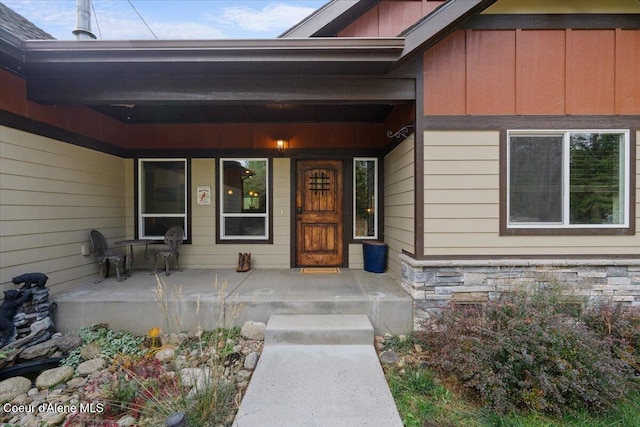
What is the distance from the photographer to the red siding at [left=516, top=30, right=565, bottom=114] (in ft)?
11.2

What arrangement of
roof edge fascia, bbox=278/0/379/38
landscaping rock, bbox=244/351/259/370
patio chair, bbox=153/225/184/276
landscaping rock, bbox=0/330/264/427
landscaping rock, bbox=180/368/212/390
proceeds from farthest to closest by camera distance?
patio chair, bbox=153/225/184/276
roof edge fascia, bbox=278/0/379/38
landscaping rock, bbox=244/351/259/370
landscaping rock, bbox=180/368/212/390
landscaping rock, bbox=0/330/264/427

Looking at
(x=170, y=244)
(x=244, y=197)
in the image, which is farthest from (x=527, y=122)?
(x=170, y=244)

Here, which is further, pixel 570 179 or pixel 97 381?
pixel 570 179

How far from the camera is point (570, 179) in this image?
3443 mm

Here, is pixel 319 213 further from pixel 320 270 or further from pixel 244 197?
pixel 244 197

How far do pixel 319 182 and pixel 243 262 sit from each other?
1962 millimetres

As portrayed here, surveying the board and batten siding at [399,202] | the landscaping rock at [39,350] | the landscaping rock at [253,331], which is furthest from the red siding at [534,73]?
the landscaping rock at [39,350]

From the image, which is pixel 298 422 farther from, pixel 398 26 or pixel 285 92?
pixel 398 26

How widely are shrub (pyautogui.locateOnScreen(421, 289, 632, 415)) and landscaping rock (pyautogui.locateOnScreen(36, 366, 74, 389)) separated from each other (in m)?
3.55

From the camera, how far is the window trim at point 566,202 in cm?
341

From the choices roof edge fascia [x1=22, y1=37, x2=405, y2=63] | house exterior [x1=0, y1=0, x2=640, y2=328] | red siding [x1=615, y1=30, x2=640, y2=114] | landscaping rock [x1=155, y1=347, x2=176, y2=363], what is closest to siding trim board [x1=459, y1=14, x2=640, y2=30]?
house exterior [x1=0, y1=0, x2=640, y2=328]

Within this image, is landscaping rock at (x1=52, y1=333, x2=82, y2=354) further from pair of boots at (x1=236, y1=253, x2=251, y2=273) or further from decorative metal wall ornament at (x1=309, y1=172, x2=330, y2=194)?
decorative metal wall ornament at (x1=309, y1=172, x2=330, y2=194)

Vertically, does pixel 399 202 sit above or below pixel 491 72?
below

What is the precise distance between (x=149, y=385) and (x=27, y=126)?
339cm
